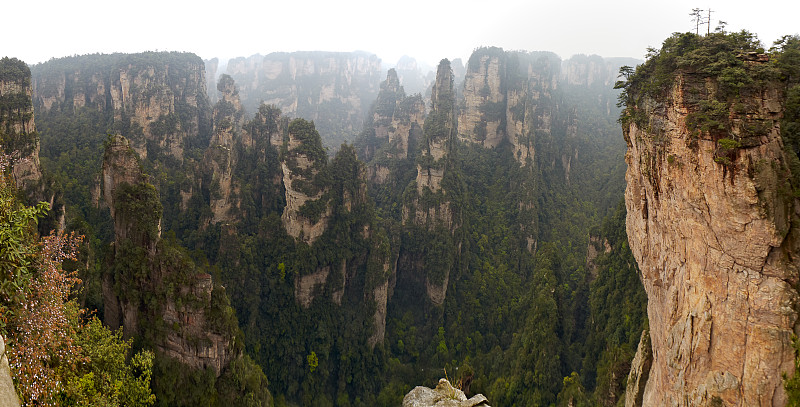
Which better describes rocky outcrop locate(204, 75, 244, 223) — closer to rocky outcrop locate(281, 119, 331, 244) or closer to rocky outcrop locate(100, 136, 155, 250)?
rocky outcrop locate(281, 119, 331, 244)

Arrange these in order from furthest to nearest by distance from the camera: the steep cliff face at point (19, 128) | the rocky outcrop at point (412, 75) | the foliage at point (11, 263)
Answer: the rocky outcrop at point (412, 75), the steep cliff face at point (19, 128), the foliage at point (11, 263)

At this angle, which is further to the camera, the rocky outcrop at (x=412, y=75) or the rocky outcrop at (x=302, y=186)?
the rocky outcrop at (x=412, y=75)

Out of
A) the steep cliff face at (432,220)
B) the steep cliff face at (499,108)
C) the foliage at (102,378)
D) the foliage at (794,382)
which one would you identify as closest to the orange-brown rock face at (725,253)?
the foliage at (794,382)

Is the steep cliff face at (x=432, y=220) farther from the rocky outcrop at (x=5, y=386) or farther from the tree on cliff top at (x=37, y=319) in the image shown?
the rocky outcrop at (x=5, y=386)

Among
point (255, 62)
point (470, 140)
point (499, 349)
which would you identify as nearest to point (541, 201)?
point (470, 140)

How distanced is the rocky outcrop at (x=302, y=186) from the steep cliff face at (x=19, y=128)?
20.1 m

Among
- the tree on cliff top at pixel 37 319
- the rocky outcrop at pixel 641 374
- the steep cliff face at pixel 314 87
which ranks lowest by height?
the rocky outcrop at pixel 641 374

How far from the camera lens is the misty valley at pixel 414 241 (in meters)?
13.6

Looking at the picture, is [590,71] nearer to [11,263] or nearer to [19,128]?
[19,128]

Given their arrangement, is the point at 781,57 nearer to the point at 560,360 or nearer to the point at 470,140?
the point at 560,360

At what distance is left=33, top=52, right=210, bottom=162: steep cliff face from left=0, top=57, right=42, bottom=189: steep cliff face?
61.5ft

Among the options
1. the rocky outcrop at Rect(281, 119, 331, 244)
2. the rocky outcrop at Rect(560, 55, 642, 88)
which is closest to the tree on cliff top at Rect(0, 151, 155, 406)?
the rocky outcrop at Rect(281, 119, 331, 244)

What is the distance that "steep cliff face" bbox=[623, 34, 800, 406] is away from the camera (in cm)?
1322

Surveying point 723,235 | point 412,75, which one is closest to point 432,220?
point 723,235
